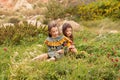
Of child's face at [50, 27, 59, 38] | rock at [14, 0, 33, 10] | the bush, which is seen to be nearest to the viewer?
child's face at [50, 27, 59, 38]

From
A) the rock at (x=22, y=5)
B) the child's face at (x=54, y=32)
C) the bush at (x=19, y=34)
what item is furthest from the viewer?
→ the rock at (x=22, y=5)

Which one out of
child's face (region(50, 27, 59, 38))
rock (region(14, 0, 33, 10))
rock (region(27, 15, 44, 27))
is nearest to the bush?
rock (region(27, 15, 44, 27))

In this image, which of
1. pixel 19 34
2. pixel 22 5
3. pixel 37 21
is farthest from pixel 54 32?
pixel 22 5

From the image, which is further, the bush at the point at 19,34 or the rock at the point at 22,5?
the rock at the point at 22,5

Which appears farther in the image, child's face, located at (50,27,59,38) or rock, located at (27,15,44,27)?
rock, located at (27,15,44,27)

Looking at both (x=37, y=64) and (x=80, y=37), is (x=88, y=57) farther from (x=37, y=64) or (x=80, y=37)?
(x=80, y=37)

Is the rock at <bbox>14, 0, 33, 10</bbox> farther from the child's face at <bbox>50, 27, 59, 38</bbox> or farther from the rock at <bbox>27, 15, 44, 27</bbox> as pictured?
the child's face at <bbox>50, 27, 59, 38</bbox>

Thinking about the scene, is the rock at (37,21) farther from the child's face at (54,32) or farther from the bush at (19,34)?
the child's face at (54,32)

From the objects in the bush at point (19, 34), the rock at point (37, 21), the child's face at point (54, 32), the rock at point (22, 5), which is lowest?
the rock at point (22, 5)

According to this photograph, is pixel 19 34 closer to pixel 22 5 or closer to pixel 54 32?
pixel 54 32

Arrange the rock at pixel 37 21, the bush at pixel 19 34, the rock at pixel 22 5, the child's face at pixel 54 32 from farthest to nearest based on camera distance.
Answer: the rock at pixel 22 5 → the rock at pixel 37 21 → the bush at pixel 19 34 → the child's face at pixel 54 32

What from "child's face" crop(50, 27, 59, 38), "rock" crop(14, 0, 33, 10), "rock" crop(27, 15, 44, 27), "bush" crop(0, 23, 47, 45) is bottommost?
"rock" crop(14, 0, 33, 10)

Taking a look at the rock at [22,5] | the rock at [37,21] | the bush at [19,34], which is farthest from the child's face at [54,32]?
the rock at [22,5]

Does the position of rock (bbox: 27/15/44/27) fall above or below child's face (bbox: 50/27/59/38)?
below
